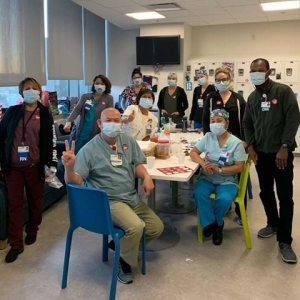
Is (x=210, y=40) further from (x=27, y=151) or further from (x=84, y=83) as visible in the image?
(x=27, y=151)

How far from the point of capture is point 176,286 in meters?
2.44

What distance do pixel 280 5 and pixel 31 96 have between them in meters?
4.34

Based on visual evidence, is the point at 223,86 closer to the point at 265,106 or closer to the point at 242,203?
the point at 265,106

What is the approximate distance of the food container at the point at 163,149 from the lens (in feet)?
10.4

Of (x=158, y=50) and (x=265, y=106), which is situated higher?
(x=158, y=50)

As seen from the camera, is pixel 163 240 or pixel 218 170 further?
pixel 163 240

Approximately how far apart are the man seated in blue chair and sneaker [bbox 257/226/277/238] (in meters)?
1.11

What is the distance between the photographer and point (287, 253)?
2.78m

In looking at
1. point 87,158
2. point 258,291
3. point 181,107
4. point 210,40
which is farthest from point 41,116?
point 210,40

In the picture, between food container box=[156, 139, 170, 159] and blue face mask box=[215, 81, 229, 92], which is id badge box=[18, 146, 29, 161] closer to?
food container box=[156, 139, 170, 159]

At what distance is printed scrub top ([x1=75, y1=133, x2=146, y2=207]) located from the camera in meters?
2.43

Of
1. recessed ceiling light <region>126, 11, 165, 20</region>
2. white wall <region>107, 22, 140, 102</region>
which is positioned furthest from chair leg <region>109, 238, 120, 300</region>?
white wall <region>107, 22, 140, 102</region>

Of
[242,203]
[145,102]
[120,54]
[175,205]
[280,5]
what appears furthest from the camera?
[120,54]

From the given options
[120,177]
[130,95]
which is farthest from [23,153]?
[130,95]
